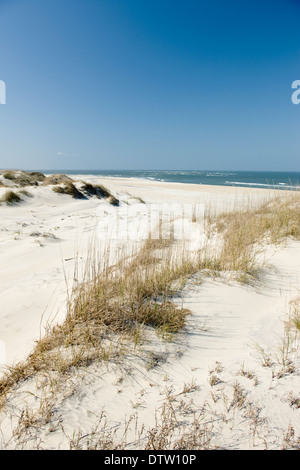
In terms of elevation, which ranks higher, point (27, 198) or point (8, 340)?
point (27, 198)

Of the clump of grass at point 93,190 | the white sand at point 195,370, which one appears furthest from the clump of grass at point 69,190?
the white sand at point 195,370

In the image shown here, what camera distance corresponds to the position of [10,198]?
8.59 meters

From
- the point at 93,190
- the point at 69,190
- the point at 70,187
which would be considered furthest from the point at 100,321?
the point at 93,190

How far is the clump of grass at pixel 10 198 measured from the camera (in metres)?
8.40

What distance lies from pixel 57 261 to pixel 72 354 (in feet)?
8.87

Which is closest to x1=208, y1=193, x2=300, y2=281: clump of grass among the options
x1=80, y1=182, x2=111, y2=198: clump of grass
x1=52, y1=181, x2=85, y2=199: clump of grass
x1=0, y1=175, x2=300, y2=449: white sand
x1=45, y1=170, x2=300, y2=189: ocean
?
x1=0, y1=175, x2=300, y2=449: white sand

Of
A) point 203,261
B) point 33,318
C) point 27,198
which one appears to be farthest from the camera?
point 27,198

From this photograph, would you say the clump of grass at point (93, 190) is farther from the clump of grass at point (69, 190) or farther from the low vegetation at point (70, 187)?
the clump of grass at point (69, 190)

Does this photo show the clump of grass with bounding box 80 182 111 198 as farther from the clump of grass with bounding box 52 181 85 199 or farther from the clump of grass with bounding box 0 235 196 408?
the clump of grass with bounding box 0 235 196 408

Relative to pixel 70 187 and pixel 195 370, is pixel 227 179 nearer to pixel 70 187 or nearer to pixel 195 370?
pixel 70 187

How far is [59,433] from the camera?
3.84 feet

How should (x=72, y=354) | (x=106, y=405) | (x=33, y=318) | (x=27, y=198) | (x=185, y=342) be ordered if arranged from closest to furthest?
(x=106, y=405)
(x=72, y=354)
(x=185, y=342)
(x=33, y=318)
(x=27, y=198)

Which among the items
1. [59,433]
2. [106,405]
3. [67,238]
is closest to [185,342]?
[106,405]

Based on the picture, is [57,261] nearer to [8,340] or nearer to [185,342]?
[8,340]
